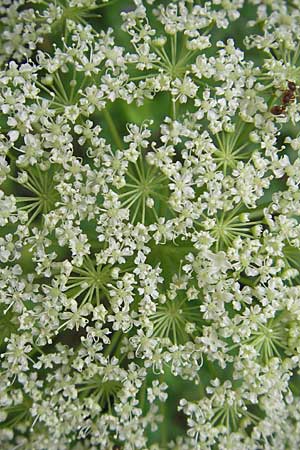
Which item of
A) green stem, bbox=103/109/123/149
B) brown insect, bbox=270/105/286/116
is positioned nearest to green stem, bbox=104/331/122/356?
green stem, bbox=103/109/123/149

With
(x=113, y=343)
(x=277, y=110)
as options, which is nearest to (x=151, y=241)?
(x=113, y=343)

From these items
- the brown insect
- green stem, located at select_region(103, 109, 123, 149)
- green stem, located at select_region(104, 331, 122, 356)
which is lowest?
green stem, located at select_region(104, 331, 122, 356)

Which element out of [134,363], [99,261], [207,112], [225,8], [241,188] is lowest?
[134,363]

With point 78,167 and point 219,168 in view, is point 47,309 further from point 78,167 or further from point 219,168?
point 219,168

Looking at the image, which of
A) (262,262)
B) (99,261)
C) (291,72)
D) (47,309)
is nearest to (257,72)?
(291,72)

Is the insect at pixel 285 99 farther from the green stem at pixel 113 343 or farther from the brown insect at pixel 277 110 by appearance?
the green stem at pixel 113 343

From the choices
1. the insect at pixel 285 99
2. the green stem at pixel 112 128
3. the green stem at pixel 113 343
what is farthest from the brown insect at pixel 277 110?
the green stem at pixel 113 343

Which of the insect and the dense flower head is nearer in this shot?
the dense flower head

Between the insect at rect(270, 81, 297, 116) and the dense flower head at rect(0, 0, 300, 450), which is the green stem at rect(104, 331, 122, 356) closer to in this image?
the dense flower head at rect(0, 0, 300, 450)

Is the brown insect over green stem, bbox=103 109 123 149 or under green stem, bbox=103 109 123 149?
over
